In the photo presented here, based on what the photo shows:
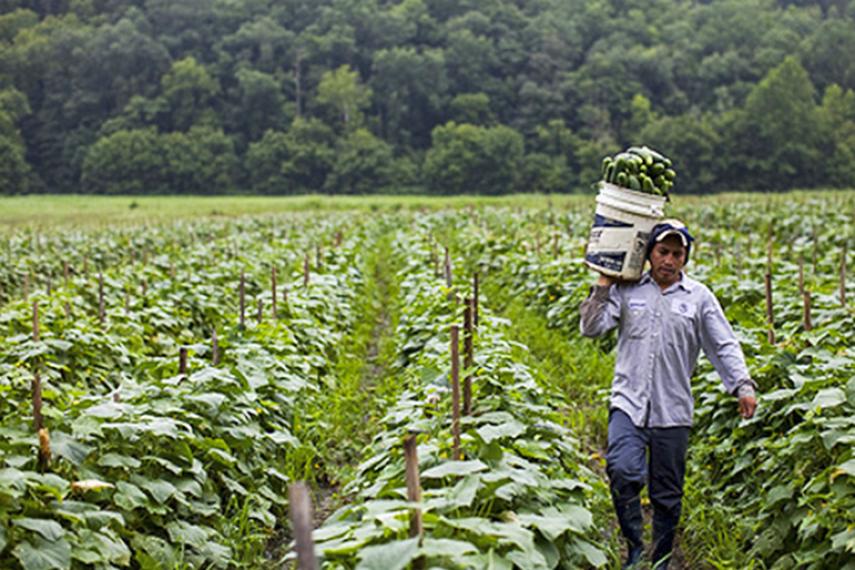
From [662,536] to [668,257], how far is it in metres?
1.41

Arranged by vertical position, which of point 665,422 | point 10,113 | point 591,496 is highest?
point 10,113

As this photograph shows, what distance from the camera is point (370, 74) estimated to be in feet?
293

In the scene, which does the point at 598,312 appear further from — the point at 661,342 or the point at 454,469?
the point at 454,469

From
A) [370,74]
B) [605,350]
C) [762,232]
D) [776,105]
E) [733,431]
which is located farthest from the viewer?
[370,74]

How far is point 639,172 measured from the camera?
14.3 feet

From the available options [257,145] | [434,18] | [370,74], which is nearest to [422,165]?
[257,145]

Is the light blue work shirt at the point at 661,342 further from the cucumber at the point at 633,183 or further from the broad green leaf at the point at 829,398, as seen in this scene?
the cucumber at the point at 633,183

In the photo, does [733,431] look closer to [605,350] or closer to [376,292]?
[605,350]

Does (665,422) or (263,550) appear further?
(263,550)

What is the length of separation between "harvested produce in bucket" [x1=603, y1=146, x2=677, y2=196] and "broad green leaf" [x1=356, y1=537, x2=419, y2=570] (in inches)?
97.3

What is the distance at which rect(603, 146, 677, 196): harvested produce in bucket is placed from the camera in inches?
170

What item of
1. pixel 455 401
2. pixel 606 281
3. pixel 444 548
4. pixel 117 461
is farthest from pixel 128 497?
pixel 606 281

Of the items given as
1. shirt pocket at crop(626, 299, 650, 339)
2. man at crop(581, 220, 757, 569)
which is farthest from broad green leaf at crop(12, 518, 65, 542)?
shirt pocket at crop(626, 299, 650, 339)

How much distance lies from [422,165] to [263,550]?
2745 inches
